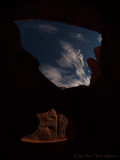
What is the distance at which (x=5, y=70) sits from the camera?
6039 mm

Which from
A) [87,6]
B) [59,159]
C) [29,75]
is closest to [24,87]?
[29,75]

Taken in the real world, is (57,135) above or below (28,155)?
below

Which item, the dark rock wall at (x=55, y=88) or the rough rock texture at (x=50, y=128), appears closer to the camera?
the dark rock wall at (x=55, y=88)

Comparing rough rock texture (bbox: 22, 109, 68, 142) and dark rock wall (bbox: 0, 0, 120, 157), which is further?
rough rock texture (bbox: 22, 109, 68, 142)

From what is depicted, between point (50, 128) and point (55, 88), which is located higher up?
point (55, 88)

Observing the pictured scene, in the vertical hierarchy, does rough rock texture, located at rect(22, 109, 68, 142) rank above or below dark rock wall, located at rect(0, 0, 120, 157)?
below

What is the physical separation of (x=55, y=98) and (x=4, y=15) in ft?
23.6

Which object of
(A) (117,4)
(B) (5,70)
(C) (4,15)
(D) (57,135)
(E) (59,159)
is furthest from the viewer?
(D) (57,135)

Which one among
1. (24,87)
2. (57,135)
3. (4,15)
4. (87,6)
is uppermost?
(87,6)

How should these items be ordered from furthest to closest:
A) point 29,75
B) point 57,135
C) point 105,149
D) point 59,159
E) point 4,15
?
1. point 57,135
2. point 29,75
3. point 4,15
4. point 59,159
5. point 105,149

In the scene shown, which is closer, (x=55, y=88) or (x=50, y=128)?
(x=55, y=88)

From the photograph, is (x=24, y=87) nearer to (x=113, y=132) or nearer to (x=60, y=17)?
(x=60, y=17)

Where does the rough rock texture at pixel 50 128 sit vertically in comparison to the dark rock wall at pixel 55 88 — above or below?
below

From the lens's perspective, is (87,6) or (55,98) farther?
(55,98)
